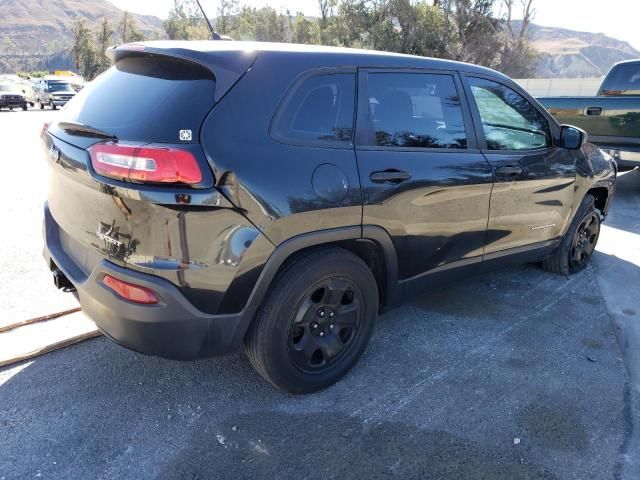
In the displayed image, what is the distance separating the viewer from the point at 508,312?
157 inches

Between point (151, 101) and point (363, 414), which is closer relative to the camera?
point (151, 101)

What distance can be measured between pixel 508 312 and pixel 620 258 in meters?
2.09

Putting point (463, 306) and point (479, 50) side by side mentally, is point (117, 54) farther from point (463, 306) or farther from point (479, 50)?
point (479, 50)

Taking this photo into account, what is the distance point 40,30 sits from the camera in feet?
502

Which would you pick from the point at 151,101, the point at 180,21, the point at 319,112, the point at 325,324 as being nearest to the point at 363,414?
the point at 325,324

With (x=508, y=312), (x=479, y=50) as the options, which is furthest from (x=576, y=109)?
(x=479, y=50)

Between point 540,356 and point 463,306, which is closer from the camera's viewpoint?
point 540,356

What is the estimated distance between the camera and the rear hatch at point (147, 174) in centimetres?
216

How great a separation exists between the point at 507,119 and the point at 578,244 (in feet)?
5.62

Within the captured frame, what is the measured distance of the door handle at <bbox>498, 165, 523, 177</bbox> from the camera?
11.4ft

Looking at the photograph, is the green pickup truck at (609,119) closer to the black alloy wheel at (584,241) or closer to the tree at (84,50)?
the black alloy wheel at (584,241)

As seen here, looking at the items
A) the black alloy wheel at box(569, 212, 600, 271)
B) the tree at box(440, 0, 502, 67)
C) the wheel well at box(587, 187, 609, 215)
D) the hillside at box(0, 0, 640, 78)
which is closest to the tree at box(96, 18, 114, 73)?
the hillside at box(0, 0, 640, 78)

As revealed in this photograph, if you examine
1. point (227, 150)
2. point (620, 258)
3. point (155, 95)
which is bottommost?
point (620, 258)

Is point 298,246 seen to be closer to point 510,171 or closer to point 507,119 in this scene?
point 510,171
